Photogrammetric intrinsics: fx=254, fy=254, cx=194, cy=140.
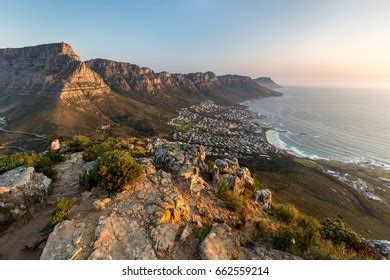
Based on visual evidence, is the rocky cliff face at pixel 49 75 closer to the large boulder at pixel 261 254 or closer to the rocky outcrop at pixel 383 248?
the large boulder at pixel 261 254

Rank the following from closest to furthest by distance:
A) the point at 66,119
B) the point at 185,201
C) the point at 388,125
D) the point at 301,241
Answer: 1. the point at 301,241
2. the point at 185,201
3. the point at 66,119
4. the point at 388,125

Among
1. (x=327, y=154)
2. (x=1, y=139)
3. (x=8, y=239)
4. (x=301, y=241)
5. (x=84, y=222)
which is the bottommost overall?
(x=327, y=154)

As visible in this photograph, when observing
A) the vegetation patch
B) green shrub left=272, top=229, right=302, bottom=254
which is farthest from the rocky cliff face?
green shrub left=272, top=229, right=302, bottom=254

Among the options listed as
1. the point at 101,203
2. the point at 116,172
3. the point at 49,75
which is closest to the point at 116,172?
the point at 116,172

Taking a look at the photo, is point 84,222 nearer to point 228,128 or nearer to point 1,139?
point 1,139

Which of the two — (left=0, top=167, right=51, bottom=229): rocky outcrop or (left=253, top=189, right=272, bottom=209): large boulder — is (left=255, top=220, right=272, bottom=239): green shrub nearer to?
(left=253, top=189, right=272, bottom=209): large boulder

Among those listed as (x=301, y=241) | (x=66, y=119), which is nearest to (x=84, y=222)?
(x=301, y=241)

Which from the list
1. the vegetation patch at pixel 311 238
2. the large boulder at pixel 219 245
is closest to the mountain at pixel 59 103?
the vegetation patch at pixel 311 238
